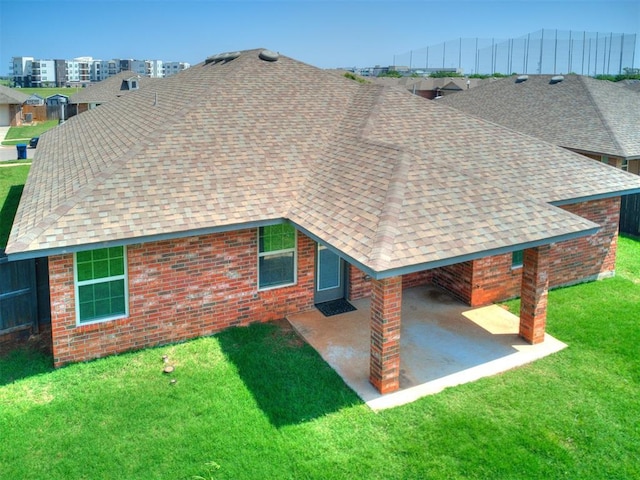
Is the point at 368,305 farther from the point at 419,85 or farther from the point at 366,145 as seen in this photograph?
the point at 419,85

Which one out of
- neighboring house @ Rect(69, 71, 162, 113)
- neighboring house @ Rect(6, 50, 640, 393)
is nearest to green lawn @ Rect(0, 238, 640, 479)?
neighboring house @ Rect(6, 50, 640, 393)

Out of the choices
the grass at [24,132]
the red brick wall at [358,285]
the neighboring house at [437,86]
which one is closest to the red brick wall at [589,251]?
the red brick wall at [358,285]

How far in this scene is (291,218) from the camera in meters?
9.95

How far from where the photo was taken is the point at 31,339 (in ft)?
32.8

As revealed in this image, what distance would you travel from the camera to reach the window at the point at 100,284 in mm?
9234

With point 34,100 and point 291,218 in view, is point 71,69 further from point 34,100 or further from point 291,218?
point 291,218

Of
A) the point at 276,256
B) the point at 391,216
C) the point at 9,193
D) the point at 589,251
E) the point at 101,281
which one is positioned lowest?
the point at 589,251

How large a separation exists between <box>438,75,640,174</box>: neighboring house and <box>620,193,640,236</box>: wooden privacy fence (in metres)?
1.53

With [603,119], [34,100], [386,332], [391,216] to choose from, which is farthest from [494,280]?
[34,100]

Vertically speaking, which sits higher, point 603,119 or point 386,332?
point 603,119

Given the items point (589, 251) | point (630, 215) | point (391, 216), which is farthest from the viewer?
point (630, 215)

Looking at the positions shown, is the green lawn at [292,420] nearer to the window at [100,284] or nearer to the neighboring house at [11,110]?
the window at [100,284]

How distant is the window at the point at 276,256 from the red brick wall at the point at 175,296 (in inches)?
6.2

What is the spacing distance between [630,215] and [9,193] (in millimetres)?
23171
